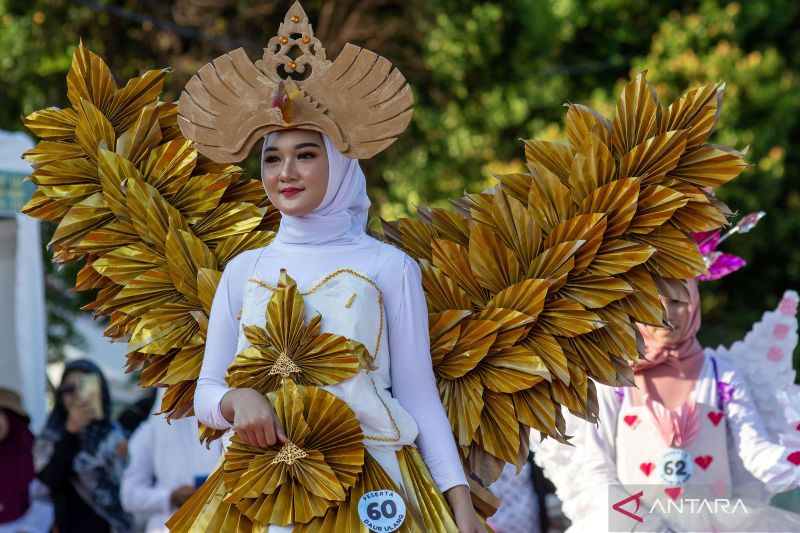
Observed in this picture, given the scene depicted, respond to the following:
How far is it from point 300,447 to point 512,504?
3957 millimetres

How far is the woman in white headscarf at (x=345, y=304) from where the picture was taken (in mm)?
3428

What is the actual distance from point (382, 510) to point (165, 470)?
3748mm

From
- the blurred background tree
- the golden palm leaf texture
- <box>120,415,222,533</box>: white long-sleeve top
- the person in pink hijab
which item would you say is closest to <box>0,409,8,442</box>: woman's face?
<box>120,415,222,533</box>: white long-sleeve top

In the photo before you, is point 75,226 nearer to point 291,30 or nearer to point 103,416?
point 291,30

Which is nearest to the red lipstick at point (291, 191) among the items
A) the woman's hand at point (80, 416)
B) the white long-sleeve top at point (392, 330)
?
the white long-sleeve top at point (392, 330)

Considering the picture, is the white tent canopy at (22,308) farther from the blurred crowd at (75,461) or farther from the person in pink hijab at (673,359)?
the person in pink hijab at (673,359)

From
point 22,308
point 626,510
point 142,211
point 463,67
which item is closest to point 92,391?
point 22,308

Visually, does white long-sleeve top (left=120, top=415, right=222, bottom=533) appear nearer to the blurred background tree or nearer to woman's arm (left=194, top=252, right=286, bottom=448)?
woman's arm (left=194, top=252, right=286, bottom=448)

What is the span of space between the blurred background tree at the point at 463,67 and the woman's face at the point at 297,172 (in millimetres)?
8107

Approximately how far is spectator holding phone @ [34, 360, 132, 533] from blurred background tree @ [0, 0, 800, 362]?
3775 millimetres

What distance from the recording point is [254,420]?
3275 mm

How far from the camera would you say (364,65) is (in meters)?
3.61

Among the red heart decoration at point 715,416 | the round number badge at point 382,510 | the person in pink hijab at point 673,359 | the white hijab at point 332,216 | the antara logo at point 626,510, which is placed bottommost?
the round number badge at point 382,510

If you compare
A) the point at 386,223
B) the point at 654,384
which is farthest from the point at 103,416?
the point at 386,223
